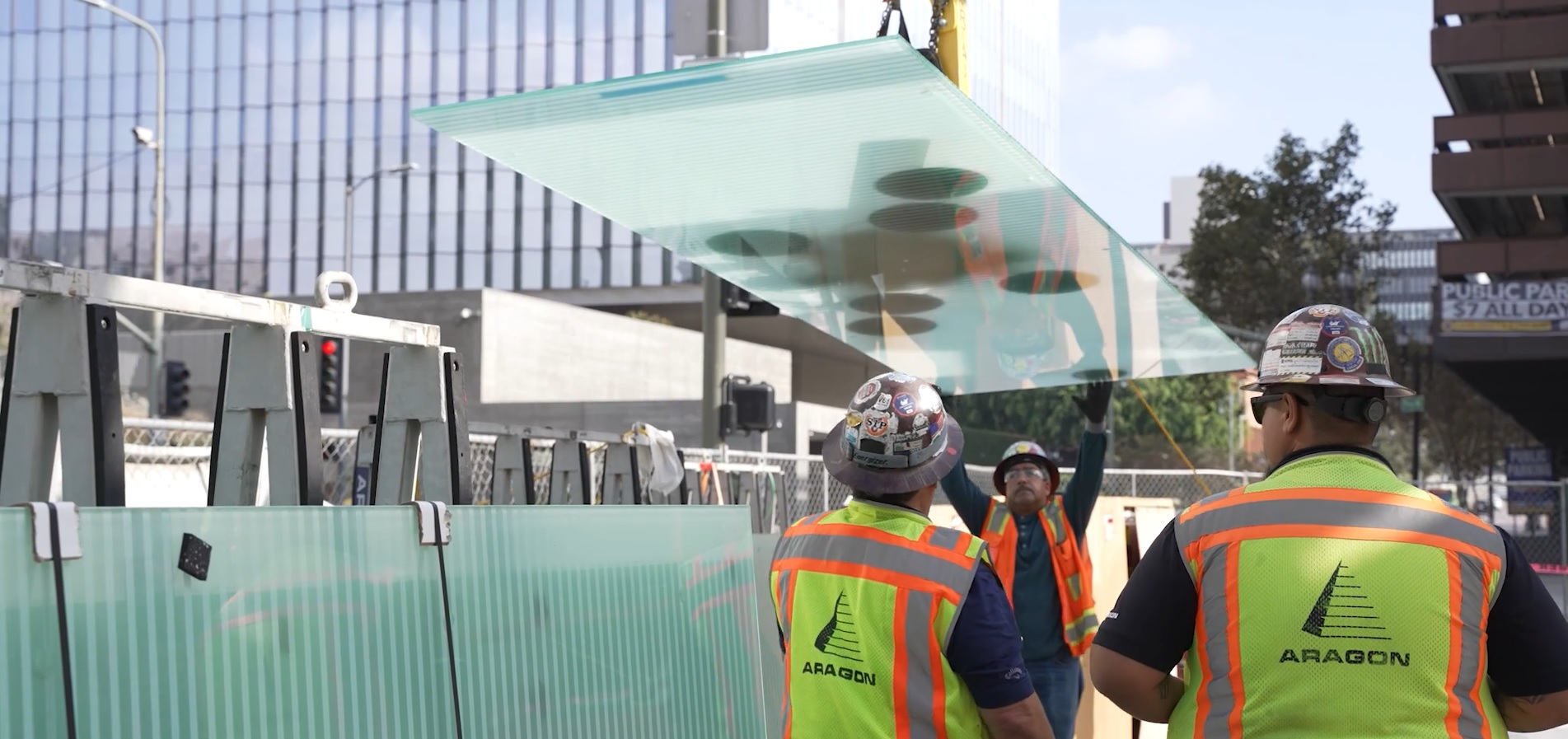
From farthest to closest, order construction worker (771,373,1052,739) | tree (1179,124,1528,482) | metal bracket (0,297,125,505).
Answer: tree (1179,124,1528,482) → construction worker (771,373,1052,739) → metal bracket (0,297,125,505)

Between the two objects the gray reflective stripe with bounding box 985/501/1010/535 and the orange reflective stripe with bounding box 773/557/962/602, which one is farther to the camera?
the gray reflective stripe with bounding box 985/501/1010/535

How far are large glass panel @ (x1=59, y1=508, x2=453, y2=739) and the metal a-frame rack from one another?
28 cm

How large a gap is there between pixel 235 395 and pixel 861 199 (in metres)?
2.37

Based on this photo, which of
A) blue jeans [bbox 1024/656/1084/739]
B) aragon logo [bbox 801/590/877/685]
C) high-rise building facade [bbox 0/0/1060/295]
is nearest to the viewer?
aragon logo [bbox 801/590/877/685]

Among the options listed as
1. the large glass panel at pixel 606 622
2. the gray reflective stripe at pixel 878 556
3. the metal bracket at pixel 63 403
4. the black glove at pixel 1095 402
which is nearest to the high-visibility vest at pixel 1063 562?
the black glove at pixel 1095 402

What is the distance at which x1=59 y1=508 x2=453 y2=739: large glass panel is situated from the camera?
112 inches

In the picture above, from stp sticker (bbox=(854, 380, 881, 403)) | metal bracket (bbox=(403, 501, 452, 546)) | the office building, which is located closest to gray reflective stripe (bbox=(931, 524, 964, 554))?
stp sticker (bbox=(854, 380, 881, 403))

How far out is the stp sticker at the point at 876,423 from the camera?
3.59 meters

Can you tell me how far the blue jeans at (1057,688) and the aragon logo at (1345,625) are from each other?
3.75m

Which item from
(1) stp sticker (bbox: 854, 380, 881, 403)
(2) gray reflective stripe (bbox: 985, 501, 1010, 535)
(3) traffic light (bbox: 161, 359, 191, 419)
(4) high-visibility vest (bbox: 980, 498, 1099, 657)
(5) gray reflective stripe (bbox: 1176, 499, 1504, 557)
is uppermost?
(3) traffic light (bbox: 161, 359, 191, 419)

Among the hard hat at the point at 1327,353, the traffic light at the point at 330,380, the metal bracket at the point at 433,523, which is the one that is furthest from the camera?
the traffic light at the point at 330,380

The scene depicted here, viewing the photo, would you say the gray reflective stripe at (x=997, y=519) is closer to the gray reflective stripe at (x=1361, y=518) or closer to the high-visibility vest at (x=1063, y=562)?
the high-visibility vest at (x=1063, y=562)

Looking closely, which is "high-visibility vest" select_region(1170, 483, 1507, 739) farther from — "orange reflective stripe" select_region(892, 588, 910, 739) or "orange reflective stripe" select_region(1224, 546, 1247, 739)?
"orange reflective stripe" select_region(892, 588, 910, 739)

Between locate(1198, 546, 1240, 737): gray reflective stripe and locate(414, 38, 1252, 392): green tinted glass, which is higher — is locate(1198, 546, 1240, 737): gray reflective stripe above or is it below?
below
